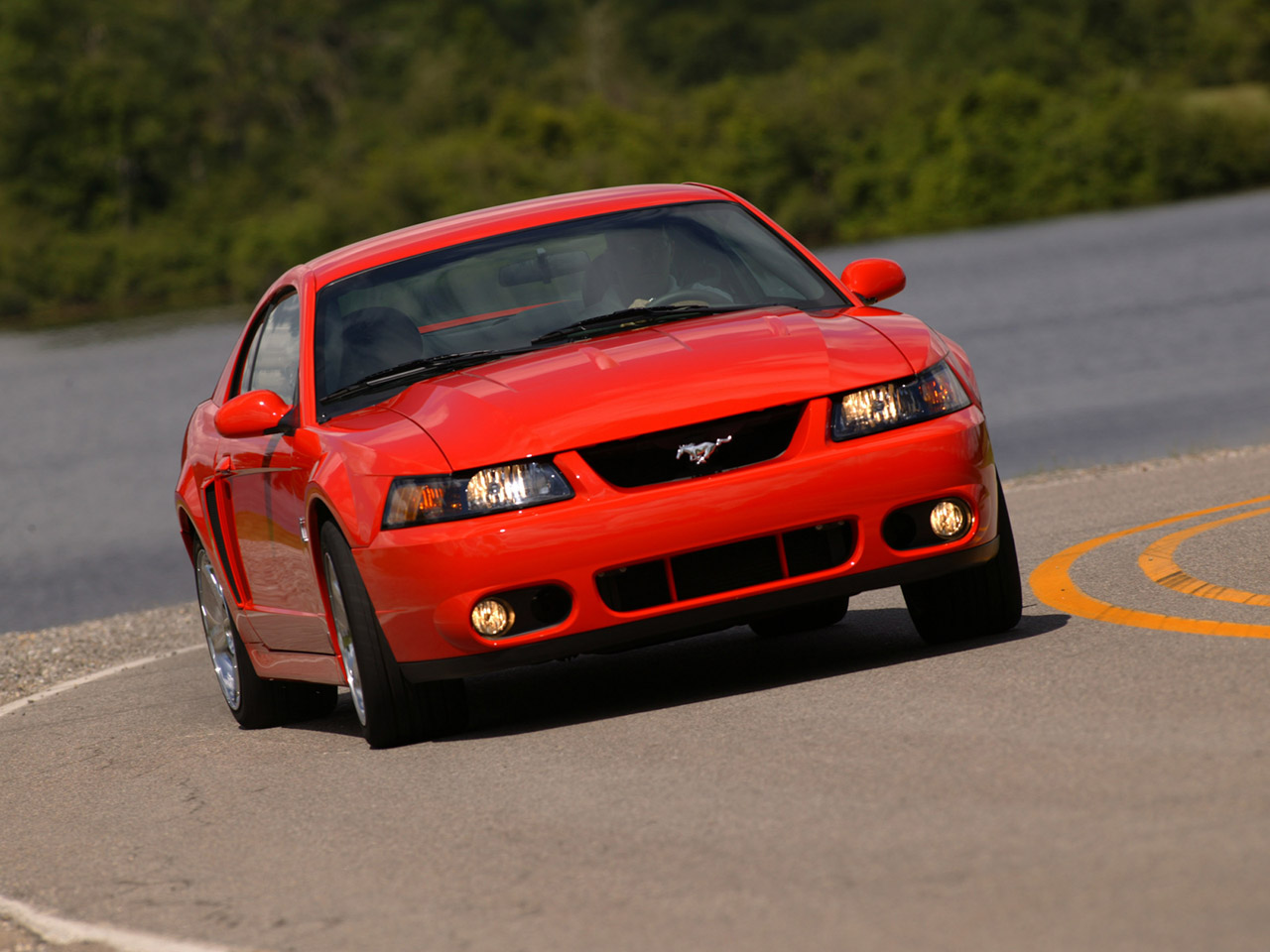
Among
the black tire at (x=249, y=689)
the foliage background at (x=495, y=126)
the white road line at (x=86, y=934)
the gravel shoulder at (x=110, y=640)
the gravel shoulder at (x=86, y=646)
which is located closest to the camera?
the white road line at (x=86, y=934)

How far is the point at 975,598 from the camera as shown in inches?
262

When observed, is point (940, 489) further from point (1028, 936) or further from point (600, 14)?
point (600, 14)

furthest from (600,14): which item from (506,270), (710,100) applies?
(506,270)

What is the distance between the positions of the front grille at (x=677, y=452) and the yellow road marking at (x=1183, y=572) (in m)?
1.78

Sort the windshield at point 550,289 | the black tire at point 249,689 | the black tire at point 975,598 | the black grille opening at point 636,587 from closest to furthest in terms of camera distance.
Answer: the black grille opening at point 636,587
the black tire at point 975,598
the windshield at point 550,289
the black tire at point 249,689

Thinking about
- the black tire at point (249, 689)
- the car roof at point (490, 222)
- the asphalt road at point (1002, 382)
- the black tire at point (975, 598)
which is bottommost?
the asphalt road at point (1002, 382)

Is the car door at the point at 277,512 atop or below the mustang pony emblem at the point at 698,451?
below

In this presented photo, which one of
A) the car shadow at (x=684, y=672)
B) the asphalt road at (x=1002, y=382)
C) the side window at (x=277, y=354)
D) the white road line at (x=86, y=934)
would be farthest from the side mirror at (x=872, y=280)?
the asphalt road at (x=1002, y=382)

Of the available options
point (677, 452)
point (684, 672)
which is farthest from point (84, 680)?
point (677, 452)

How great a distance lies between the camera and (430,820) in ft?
17.9

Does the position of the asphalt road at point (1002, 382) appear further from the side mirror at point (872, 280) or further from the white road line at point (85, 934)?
the white road line at point (85, 934)

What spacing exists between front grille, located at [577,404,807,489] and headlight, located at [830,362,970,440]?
8.5 inches

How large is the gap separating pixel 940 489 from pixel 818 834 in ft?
6.15

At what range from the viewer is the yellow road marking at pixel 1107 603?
6238mm
